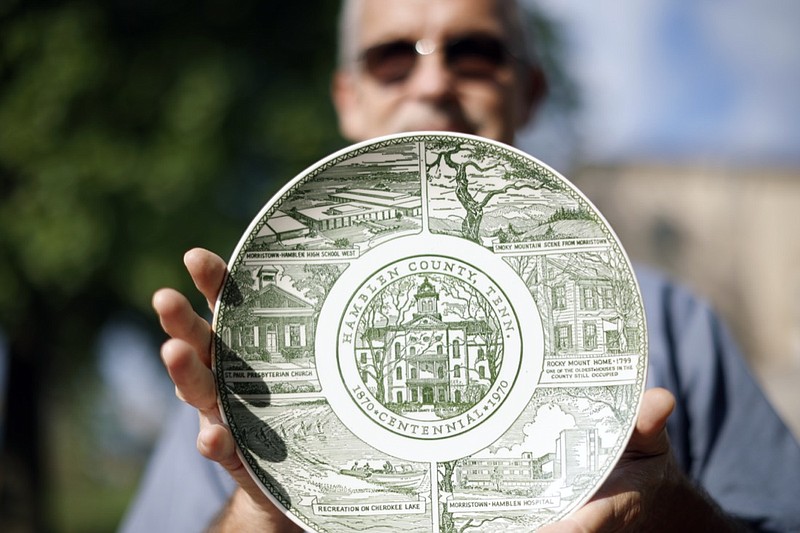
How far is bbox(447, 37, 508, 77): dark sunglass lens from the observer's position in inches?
73.3

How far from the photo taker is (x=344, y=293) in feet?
4.26

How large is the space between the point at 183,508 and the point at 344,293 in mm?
871

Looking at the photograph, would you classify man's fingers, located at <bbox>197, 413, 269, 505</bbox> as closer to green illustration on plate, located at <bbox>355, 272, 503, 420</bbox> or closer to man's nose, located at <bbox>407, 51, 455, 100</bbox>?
green illustration on plate, located at <bbox>355, 272, 503, 420</bbox>

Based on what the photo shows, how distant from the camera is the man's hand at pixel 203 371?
1.15 m

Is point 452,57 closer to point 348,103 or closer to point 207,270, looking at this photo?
point 348,103

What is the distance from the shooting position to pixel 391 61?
6.27ft

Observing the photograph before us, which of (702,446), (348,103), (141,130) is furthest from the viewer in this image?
(141,130)

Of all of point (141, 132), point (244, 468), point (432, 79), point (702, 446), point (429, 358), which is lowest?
point (702, 446)

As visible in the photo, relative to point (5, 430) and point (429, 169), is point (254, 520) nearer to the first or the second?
point (429, 169)

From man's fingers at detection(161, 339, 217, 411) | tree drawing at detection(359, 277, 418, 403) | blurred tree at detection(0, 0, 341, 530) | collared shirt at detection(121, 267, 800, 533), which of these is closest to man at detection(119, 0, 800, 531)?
collared shirt at detection(121, 267, 800, 533)

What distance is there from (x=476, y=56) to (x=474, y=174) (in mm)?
681

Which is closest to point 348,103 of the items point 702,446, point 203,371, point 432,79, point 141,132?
point 432,79

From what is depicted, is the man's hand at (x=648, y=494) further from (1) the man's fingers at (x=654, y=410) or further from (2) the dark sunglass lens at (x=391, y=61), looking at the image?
(2) the dark sunglass lens at (x=391, y=61)

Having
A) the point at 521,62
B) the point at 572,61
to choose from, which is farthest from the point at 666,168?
the point at 521,62
